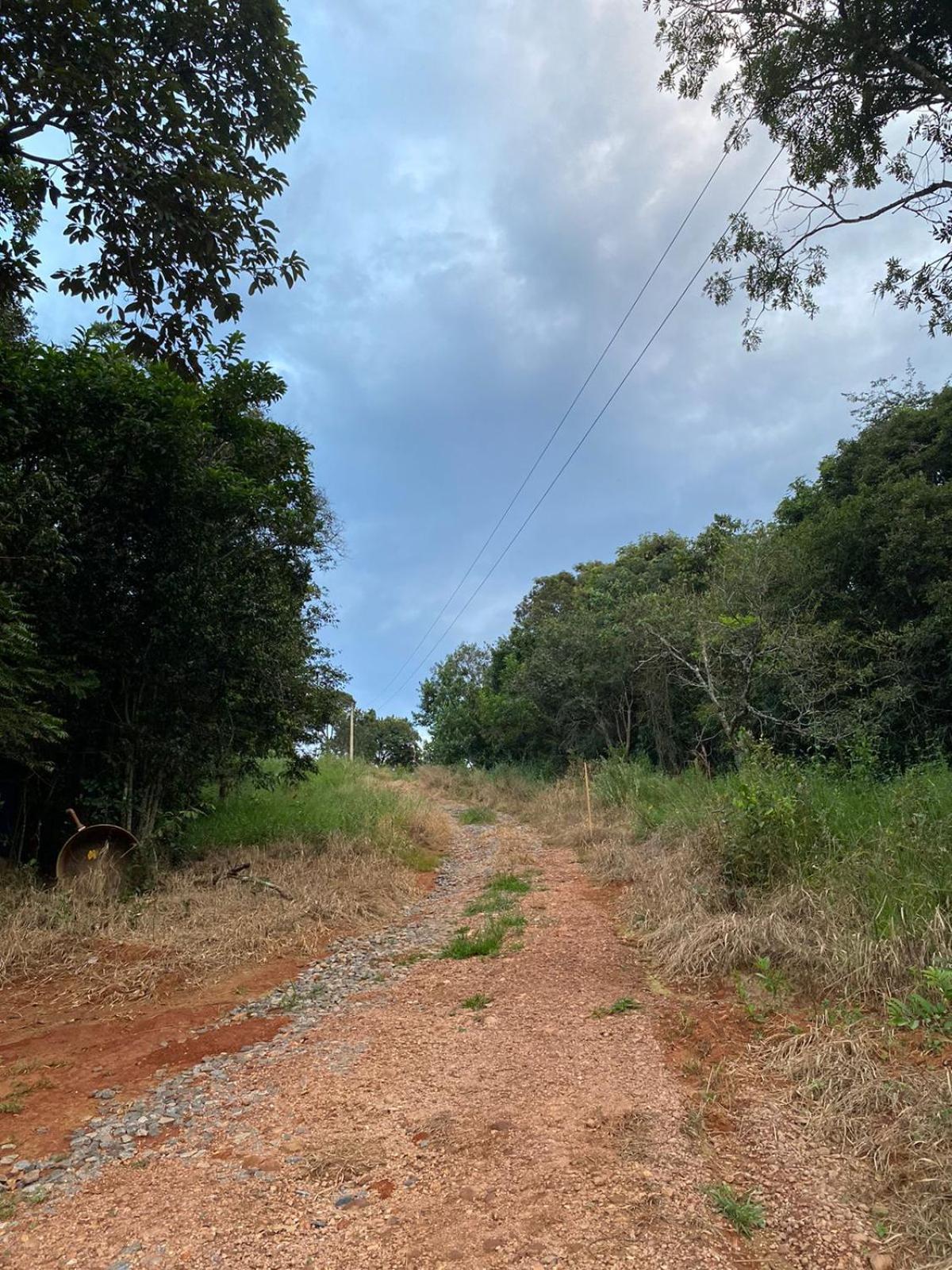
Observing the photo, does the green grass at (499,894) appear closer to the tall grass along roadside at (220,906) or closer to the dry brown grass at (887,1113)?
the tall grass along roadside at (220,906)

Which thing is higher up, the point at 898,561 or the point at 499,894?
the point at 898,561

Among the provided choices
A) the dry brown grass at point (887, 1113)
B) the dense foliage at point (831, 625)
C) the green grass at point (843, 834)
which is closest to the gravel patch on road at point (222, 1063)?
the dry brown grass at point (887, 1113)

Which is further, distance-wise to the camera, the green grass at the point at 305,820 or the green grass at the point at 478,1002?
the green grass at the point at 305,820

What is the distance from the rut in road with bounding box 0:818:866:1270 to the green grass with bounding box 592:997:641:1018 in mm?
35

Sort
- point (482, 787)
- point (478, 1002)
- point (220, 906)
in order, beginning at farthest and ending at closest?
point (482, 787) → point (220, 906) → point (478, 1002)

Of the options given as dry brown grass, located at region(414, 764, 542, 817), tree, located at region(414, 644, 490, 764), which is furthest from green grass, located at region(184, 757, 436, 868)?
tree, located at region(414, 644, 490, 764)

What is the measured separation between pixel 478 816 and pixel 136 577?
37.8ft

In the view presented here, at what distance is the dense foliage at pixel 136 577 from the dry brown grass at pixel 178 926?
1.30m

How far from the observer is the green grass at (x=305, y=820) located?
9.62 meters

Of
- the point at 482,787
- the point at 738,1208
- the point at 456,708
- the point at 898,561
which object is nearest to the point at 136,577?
the point at 738,1208

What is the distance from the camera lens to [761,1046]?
360 centimetres

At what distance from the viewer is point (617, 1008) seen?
4.38 m

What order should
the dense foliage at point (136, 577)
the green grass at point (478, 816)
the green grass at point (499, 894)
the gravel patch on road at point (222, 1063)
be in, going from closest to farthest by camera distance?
the gravel patch on road at point (222, 1063), the dense foliage at point (136, 577), the green grass at point (499, 894), the green grass at point (478, 816)

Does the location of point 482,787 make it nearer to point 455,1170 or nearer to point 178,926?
point 178,926
